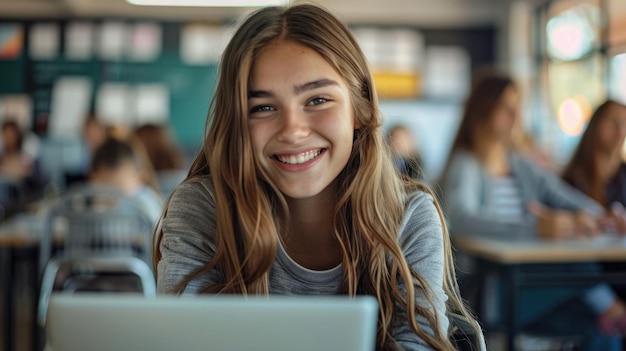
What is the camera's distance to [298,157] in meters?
1.19

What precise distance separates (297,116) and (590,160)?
89.4 inches

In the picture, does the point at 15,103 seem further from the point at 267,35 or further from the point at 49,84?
the point at 267,35

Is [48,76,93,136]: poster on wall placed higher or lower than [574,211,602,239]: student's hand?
higher

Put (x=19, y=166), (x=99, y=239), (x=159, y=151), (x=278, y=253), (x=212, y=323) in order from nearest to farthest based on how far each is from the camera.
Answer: (x=212, y=323)
(x=278, y=253)
(x=99, y=239)
(x=159, y=151)
(x=19, y=166)

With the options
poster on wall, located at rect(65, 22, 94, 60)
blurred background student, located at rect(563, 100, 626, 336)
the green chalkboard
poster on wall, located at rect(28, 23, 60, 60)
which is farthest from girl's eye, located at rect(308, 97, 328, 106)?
poster on wall, located at rect(28, 23, 60, 60)

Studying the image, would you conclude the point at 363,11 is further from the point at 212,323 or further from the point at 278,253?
the point at 212,323

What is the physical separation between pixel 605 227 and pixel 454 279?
1684 mm

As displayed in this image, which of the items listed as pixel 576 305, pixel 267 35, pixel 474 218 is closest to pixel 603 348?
pixel 576 305

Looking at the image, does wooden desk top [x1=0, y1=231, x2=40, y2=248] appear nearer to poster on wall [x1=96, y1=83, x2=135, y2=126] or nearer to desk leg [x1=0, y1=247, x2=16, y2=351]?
desk leg [x1=0, y1=247, x2=16, y2=351]

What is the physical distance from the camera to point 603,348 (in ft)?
9.98

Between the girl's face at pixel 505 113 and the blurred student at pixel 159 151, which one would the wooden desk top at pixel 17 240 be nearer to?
the blurred student at pixel 159 151

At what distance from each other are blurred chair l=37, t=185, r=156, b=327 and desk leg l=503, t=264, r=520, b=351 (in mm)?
1323

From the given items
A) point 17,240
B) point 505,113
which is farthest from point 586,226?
point 17,240

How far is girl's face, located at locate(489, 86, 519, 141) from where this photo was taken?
114 inches
